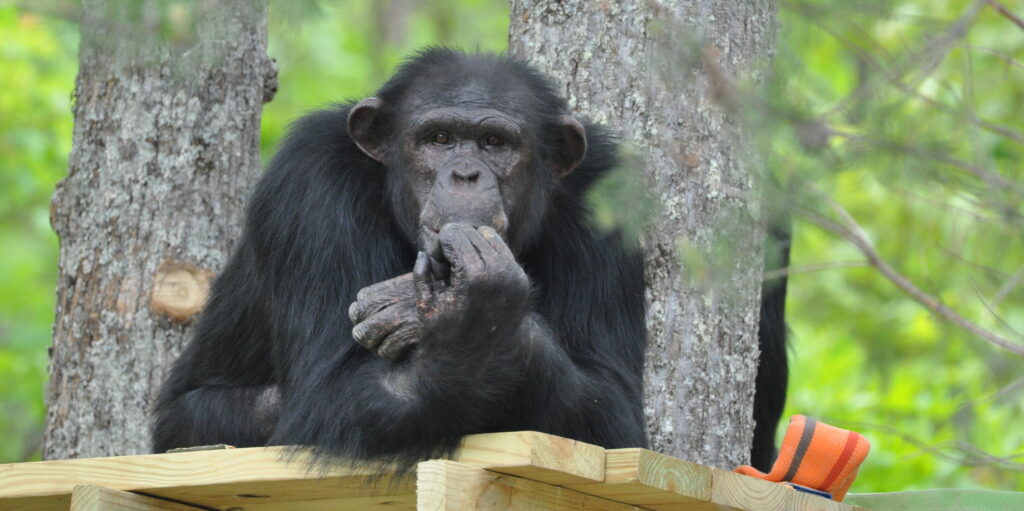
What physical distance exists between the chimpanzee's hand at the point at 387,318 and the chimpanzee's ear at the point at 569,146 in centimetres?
103

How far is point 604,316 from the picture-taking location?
441 centimetres

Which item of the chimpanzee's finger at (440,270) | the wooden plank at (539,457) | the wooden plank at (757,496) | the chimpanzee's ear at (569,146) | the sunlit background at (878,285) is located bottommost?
the wooden plank at (539,457)

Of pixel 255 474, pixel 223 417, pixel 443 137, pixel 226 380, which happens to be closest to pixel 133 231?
pixel 226 380

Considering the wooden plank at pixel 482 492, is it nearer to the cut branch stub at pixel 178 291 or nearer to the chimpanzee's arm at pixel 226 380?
the chimpanzee's arm at pixel 226 380

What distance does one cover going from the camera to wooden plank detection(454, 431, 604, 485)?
3.20 metres

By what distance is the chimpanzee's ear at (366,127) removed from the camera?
4488mm

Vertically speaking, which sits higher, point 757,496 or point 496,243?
point 496,243

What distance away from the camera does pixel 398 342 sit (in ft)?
12.3

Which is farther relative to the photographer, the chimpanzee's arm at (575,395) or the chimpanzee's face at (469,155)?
the chimpanzee's face at (469,155)

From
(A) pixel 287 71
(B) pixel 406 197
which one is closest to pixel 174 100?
(B) pixel 406 197

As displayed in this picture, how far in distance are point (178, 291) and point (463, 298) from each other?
2889 millimetres

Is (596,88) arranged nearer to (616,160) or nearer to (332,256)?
(616,160)

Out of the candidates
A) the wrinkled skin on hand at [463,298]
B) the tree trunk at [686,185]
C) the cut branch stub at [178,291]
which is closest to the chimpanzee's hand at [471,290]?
the wrinkled skin on hand at [463,298]

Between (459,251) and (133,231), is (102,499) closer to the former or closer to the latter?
(459,251)
